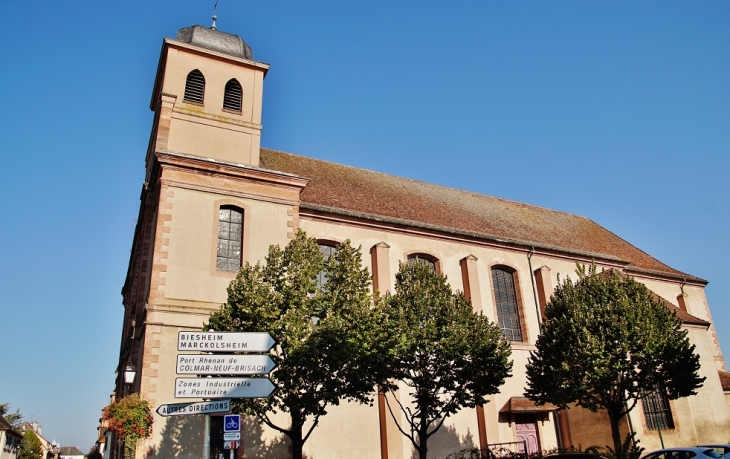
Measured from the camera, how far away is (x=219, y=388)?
313 inches

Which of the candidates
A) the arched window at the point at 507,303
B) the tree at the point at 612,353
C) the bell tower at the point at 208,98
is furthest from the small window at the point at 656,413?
the bell tower at the point at 208,98

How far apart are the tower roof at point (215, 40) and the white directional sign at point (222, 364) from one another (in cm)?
1529

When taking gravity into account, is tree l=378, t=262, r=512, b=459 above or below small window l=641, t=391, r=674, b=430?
above

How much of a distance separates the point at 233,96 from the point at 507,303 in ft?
45.6

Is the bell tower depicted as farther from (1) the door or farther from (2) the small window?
(2) the small window

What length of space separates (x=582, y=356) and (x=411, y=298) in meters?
5.46

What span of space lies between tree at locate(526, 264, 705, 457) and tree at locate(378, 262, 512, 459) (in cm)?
219

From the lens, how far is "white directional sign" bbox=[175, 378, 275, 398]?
308 inches

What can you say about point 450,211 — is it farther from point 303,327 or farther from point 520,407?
point 303,327

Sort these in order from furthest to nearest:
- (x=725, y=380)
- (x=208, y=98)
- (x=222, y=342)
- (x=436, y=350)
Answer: (x=725, y=380)
(x=208, y=98)
(x=436, y=350)
(x=222, y=342)

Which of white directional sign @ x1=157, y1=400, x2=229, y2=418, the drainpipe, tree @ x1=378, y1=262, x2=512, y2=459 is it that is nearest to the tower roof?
tree @ x1=378, y1=262, x2=512, y2=459

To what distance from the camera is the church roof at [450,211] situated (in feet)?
72.3

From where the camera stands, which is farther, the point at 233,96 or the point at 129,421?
the point at 233,96

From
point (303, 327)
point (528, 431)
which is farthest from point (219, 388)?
point (528, 431)
